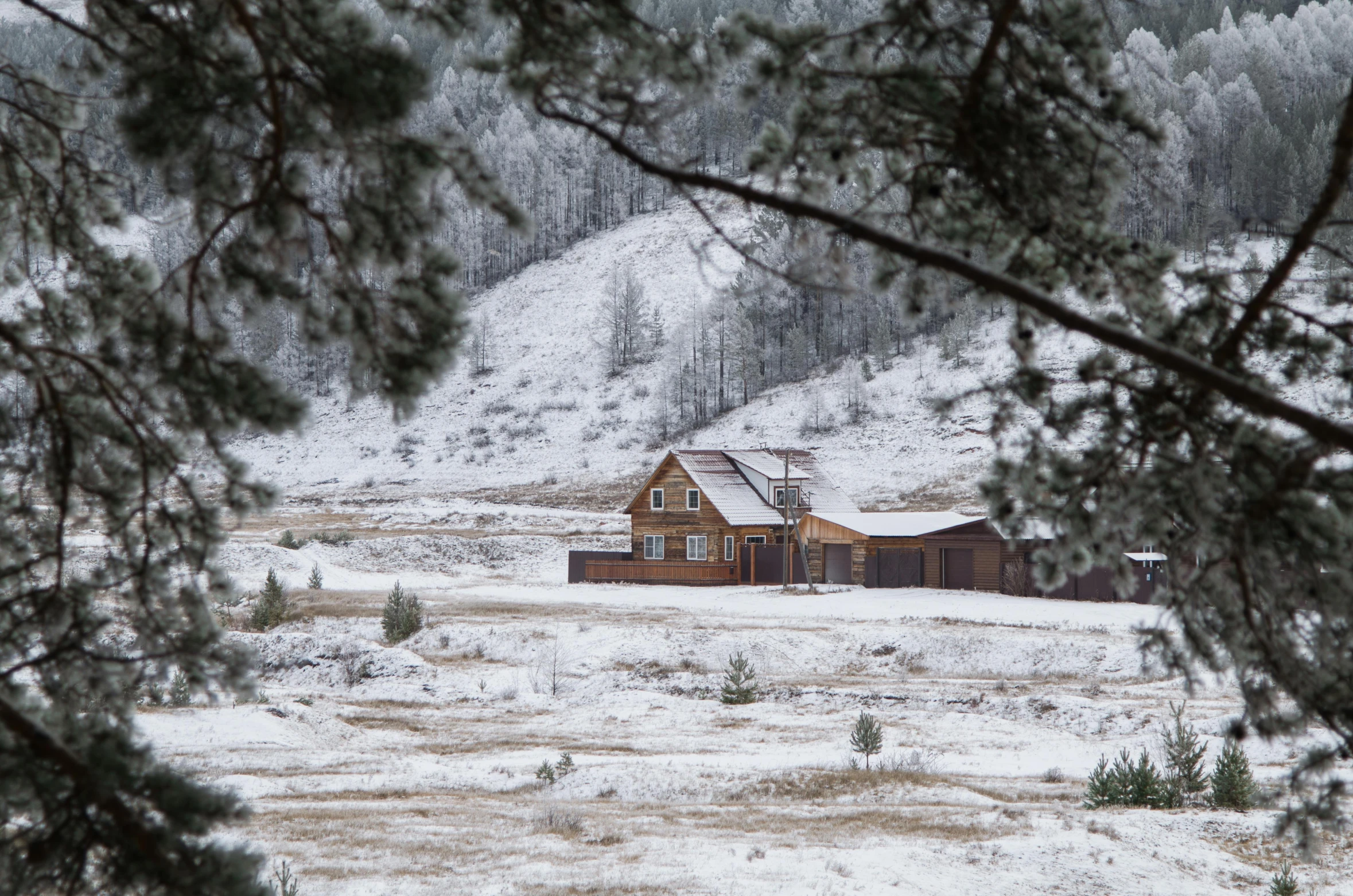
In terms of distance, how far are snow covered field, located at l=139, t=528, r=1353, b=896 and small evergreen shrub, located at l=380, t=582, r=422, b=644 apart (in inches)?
14.2

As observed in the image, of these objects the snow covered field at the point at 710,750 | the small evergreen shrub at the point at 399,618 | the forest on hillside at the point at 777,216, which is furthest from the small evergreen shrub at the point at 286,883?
the forest on hillside at the point at 777,216

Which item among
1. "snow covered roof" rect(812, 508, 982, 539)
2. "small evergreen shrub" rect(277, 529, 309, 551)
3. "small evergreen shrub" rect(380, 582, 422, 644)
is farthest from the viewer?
"small evergreen shrub" rect(277, 529, 309, 551)

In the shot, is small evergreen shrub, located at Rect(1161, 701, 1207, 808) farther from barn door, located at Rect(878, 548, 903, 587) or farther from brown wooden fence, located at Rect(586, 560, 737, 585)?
brown wooden fence, located at Rect(586, 560, 737, 585)

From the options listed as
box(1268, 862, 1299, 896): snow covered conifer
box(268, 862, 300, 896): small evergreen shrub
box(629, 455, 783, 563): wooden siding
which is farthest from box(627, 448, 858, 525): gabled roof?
box(268, 862, 300, 896): small evergreen shrub

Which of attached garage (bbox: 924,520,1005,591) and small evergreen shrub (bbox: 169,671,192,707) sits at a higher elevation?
attached garage (bbox: 924,520,1005,591)

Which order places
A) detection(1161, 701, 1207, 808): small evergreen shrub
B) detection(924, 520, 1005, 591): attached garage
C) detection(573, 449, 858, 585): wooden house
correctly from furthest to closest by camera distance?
detection(573, 449, 858, 585): wooden house, detection(924, 520, 1005, 591): attached garage, detection(1161, 701, 1207, 808): small evergreen shrub

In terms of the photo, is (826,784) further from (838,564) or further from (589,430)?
(589,430)

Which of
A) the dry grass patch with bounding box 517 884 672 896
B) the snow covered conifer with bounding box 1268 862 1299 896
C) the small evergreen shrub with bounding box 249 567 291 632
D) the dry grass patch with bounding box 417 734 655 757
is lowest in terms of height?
the dry grass patch with bounding box 417 734 655 757

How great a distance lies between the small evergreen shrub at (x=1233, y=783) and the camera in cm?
1118

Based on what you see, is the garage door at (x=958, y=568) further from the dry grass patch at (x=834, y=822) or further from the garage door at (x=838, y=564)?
the dry grass patch at (x=834, y=822)

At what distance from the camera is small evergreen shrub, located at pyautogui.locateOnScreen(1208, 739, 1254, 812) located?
11.2 metres

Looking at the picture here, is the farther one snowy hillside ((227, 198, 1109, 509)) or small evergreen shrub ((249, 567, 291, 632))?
snowy hillside ((227, 198, 1109, 509))

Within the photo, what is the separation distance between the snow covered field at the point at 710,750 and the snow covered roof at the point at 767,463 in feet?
33.1

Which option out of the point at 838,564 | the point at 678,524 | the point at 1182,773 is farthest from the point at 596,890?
the point at 678,524
